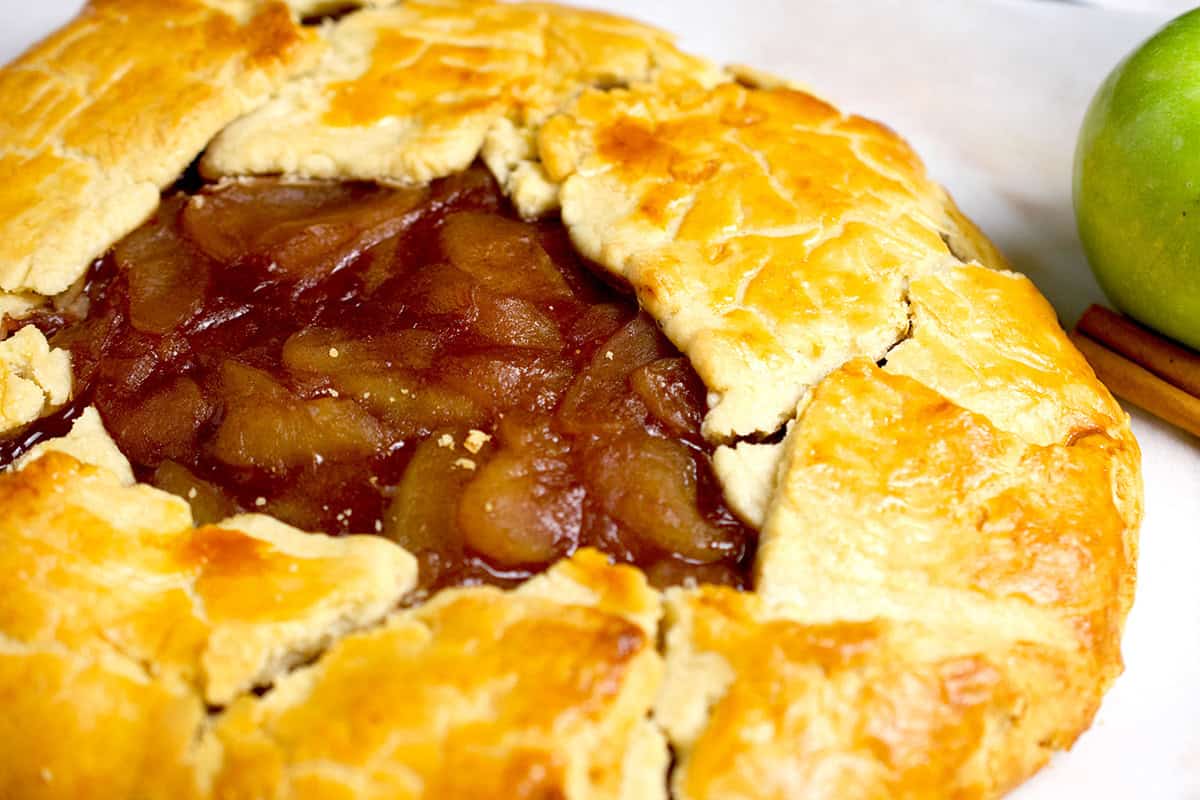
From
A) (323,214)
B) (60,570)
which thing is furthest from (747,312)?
(60,570)

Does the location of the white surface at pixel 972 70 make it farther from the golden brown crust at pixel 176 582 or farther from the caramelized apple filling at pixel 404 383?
the golden brown crust at pixel 176 582

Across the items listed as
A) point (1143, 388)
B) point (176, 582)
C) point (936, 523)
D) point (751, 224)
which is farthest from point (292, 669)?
point (1143, 388)

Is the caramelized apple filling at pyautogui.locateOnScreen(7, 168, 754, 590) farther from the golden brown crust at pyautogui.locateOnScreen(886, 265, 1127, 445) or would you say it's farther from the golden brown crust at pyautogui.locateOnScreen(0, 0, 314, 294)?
the golden brown crust at pyautogui.locateOnScreen(886, 265, 1127, 445)

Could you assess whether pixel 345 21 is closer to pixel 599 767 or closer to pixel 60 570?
pixel 60 570

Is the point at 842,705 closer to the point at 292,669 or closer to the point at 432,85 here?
the point at 292,669

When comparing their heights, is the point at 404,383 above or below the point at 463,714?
above
